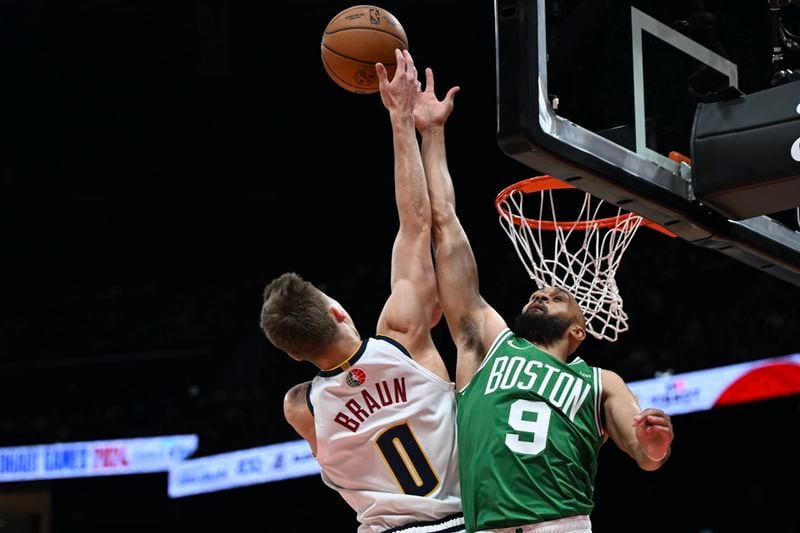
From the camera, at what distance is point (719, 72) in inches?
145

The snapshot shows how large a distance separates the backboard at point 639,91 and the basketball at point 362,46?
2.21 feet

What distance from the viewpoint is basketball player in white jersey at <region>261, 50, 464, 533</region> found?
10.8ft

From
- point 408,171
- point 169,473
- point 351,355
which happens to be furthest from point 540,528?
point 169,473

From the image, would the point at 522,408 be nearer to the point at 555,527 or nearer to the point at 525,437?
the point at 525,437

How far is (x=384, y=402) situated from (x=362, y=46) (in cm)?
125

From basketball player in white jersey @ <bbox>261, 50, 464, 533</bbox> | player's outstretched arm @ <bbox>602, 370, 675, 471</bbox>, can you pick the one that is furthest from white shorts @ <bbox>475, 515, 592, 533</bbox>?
player's outstretched arm @ <bbox>602, 370, 675, 471</bbox>

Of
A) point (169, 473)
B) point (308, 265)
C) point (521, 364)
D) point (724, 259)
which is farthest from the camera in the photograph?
point (308, 265)

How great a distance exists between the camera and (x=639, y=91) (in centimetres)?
358

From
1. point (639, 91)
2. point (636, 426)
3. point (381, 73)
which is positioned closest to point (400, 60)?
point (381, 73)

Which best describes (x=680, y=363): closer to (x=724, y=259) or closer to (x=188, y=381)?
(x=724, y=259)

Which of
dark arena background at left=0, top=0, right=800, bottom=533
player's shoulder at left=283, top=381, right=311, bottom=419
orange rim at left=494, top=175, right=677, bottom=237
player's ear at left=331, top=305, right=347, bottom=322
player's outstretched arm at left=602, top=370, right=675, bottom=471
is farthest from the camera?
dark arena background at left=0, top=0, right=800, bottom=533

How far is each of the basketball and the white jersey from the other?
1005 mm

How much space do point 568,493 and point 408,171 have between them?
109cm

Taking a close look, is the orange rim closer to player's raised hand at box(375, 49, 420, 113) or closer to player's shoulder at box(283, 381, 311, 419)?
player's raised hand at box(375, 49, 420, 113)
